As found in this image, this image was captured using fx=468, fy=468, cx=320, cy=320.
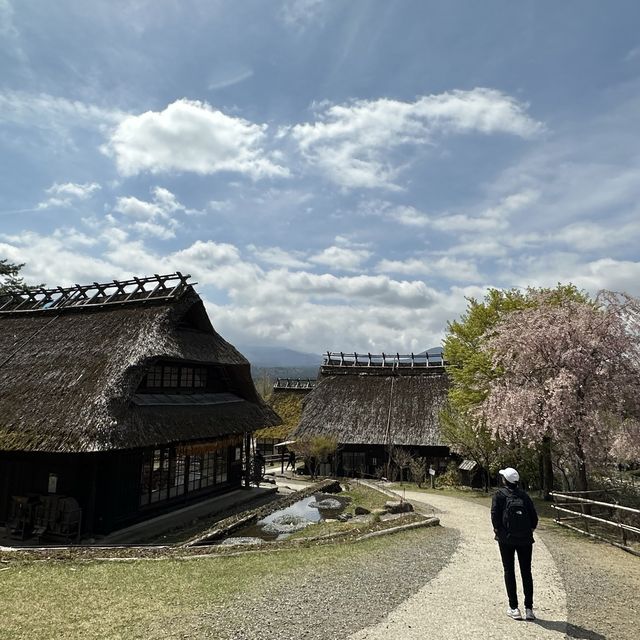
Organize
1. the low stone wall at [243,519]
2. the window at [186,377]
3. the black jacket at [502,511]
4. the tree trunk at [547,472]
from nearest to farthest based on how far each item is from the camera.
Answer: the black jacket at [502,511], the low stone wall at [243,519], the window at [186,377], the tree trunk at [547,472]

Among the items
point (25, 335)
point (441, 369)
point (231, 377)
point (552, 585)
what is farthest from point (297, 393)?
point (552, 585)

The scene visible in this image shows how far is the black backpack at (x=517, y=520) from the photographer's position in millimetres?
7141

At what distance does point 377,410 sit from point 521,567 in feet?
84.6

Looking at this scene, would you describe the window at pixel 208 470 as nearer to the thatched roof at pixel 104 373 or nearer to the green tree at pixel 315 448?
the thatched roof at pixel 104 373

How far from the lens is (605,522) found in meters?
13.4

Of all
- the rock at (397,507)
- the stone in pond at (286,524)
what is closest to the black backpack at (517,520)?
the stone in pond at (286,524)

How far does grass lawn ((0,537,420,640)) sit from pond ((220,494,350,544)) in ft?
10.3

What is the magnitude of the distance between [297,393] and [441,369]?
13708 millimetres

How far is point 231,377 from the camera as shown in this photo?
23469mm

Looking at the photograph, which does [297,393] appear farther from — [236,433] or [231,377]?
[236,433]

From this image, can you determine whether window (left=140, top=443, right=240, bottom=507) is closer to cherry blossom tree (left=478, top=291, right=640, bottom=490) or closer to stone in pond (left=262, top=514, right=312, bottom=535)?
stone in pond (left=262, top=514, right=312, bottom=535)

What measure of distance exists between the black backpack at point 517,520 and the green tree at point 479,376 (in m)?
14.3

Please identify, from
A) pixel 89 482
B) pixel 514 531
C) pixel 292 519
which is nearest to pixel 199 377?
pixel 89 482

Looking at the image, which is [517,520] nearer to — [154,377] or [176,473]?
[176,473]
